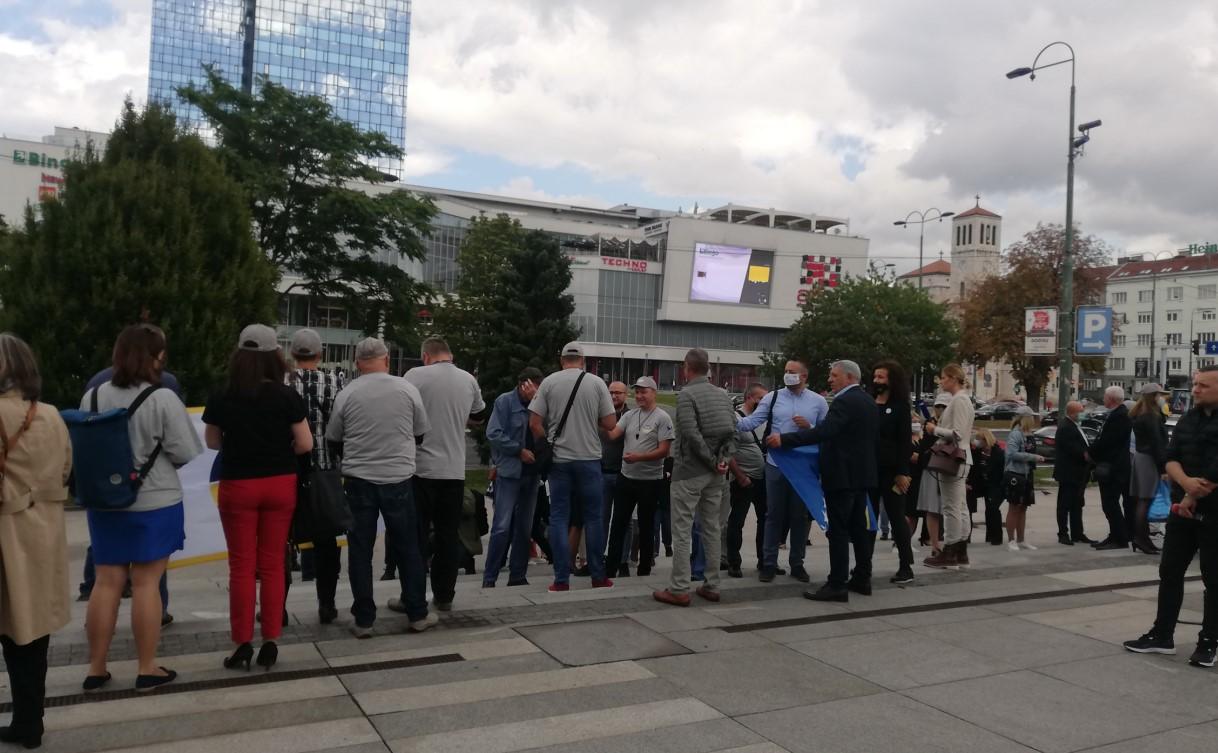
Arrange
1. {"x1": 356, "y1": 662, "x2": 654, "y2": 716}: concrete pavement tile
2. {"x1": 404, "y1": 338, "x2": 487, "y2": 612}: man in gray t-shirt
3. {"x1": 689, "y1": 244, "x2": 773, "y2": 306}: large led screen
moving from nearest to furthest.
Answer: {"x1": 356, "y1": 662, "x2": 654, "y2": 716}: concrete pavement tile < {"x1": 404, "y1": 338, "x2": 487, "y2": 612}: man in gray t-shirt < {"x1": 689, "y1": 244, "x2": 773, "y2": 306}: large led screen

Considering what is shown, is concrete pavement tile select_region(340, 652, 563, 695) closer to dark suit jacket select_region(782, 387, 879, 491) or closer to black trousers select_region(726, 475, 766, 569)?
dark suit jacket select_region(782, 387, 879, 491)

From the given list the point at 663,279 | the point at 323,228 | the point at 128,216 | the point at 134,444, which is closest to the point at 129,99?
the point at 128,216

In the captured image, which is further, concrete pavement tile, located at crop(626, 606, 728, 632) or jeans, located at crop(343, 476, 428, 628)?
concrete pavement tile, located at crop(626, 606, 728, 632)

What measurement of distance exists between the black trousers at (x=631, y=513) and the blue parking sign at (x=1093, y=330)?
18.9 m

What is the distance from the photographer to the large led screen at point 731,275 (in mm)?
106188

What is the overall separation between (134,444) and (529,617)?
9.35ft

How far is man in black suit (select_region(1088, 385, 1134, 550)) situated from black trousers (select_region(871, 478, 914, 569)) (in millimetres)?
3797

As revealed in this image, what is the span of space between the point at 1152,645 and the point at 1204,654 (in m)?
0.29

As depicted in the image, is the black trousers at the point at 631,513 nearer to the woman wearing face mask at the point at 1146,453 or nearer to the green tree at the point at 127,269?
the woman wearing face mask at the point at 1146,453

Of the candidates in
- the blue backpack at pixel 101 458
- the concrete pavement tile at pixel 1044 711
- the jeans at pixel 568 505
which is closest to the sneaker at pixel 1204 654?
the concrete pavement tile at pixel 1044 711

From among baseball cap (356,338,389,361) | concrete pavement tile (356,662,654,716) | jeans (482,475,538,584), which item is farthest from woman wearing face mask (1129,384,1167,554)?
baseball cap (356,338,389,361)

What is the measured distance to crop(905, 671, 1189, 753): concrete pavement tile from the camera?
453 centimetres

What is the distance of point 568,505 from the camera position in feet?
24.7

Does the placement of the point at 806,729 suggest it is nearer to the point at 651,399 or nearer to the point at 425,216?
the point at 651,399
